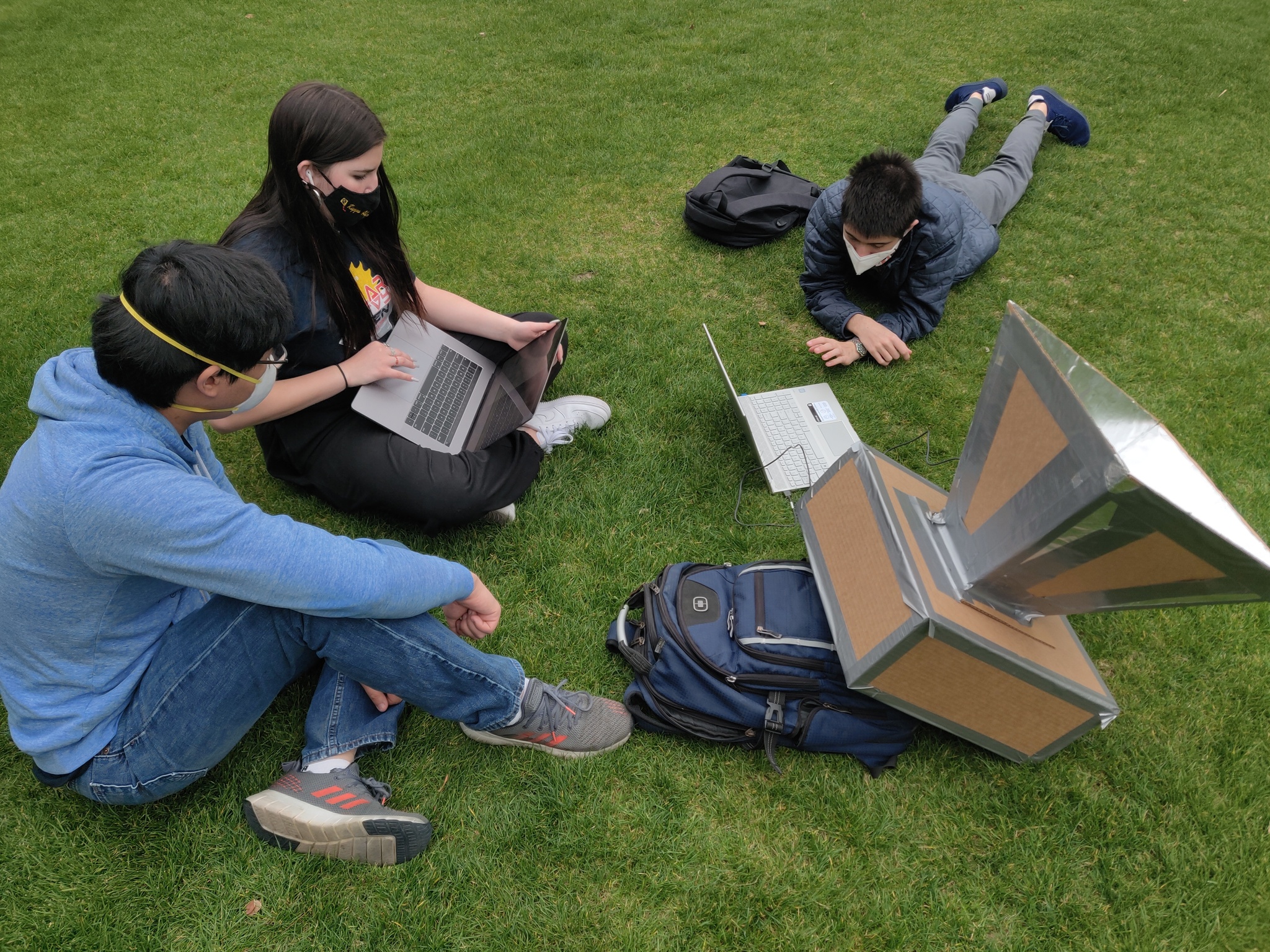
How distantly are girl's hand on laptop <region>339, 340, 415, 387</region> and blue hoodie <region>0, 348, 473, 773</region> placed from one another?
0.78 metres

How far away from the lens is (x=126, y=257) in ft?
14.3

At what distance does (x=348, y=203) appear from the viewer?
243cm

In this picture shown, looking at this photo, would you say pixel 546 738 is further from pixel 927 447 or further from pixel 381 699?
pixel 927 447

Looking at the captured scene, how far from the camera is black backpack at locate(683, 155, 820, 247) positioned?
4.23 m

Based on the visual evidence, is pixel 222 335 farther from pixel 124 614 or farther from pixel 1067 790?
pixel 1067 790

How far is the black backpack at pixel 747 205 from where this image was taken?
4.23m

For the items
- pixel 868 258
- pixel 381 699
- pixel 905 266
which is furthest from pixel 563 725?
pixel 905 266

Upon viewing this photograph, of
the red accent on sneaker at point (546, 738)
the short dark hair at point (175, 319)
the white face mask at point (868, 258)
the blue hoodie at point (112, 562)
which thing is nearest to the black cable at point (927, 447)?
the white face mask at point (868, 258)

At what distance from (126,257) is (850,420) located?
13.6 ft

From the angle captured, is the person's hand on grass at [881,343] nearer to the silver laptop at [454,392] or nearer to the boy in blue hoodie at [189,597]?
the silver laptop at [454,392]

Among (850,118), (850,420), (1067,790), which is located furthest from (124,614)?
(850,118)

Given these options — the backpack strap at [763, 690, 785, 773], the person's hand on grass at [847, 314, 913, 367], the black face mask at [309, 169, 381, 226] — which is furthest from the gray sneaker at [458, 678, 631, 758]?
the person's hand on grass at [847, 314, 913, 367]

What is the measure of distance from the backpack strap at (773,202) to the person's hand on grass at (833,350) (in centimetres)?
107

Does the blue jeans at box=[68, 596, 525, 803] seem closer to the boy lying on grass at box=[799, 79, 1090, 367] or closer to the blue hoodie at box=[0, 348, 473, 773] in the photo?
the blue hoodie at box=[0, 348, 473, 773]
